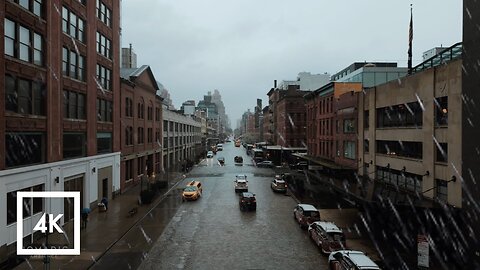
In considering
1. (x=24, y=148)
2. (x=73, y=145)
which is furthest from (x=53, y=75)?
(x=73, y=145)

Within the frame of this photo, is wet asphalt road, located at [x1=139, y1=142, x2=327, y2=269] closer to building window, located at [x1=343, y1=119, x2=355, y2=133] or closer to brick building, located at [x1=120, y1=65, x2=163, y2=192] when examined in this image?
building window, located at [x1=343, y1=119, x2=355, y2=133]

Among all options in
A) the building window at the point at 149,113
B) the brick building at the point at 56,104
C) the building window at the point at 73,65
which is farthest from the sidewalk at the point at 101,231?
the building window at the point at 149,113

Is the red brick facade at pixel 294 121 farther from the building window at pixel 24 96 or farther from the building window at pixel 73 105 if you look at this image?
the building window at pixel 24 96

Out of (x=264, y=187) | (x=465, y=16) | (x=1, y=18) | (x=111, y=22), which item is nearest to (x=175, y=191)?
(x=264, y=187)

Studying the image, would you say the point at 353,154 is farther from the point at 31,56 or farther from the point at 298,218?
the point at 31,56

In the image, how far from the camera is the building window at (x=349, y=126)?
125 feet

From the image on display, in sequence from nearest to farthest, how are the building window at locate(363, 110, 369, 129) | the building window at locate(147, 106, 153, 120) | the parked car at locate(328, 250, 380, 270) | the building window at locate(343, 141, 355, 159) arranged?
1. the parked car at locate(328, 250, 380, 270)
2. the building window at locate(363, 110, 369, 129)
3. the building window at locate(343, 141, 355, 159)
4. the building window at locate(147, 106, 153, 120)

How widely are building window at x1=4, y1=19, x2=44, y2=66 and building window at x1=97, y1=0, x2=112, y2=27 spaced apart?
42.8ft

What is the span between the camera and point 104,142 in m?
36.2

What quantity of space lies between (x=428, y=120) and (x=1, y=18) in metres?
22.4

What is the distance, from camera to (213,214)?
31.3 metres

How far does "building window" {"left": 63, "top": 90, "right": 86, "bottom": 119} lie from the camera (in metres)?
27.6

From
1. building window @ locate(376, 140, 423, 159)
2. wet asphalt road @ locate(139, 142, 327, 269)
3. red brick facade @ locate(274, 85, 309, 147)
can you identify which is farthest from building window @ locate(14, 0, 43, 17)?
red brick facade @ locate(274, 85, 309, 147)

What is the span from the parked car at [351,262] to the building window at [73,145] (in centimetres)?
1888
